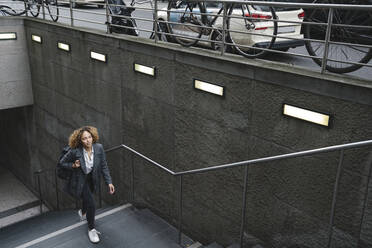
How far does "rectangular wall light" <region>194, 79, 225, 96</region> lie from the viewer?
4.87 metres

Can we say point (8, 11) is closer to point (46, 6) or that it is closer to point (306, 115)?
point (46, 6)

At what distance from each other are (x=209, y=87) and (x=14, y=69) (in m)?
7.46

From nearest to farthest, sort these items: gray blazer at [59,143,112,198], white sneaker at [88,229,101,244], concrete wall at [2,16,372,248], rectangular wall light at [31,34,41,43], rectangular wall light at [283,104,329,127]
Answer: concrete wall at [2,16,372,248], rectangular wall light at [283,104,329,127], gray blazer at [59,143,112,198], white sneaker at [88,229,101,244], rectangular wall light at [31,34,41,43]

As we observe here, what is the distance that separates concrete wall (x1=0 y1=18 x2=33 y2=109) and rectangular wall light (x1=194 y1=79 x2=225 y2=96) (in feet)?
23.0

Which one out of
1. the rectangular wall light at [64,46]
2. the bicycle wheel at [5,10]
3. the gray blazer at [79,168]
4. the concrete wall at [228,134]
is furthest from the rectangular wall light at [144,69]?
the bicycle wheel at [5,10]

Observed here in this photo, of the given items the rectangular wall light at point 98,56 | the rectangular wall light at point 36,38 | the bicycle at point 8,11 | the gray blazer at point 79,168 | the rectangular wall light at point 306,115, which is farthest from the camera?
the bicycle at point 8,11

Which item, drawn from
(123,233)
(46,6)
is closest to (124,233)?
(123,233)

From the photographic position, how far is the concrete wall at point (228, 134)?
371 cm

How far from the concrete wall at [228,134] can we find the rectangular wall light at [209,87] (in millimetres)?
78

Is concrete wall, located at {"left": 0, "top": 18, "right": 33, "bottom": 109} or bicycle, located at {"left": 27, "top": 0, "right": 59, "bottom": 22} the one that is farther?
concrete wall, located at {"left": 0, "top": 18, "right": 33, "bottom": 109}

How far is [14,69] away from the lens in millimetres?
10398

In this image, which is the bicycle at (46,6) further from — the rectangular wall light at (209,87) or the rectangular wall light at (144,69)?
the rectangular wall light at (209,87)

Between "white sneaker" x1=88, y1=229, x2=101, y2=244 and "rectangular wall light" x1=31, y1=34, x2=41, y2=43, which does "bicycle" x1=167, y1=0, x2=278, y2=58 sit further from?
"rectangular wall light" x1=31, y1=34, x2=41, y2=43

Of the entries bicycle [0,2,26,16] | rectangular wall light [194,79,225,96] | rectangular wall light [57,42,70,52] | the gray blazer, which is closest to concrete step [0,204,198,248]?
the gray blazer
